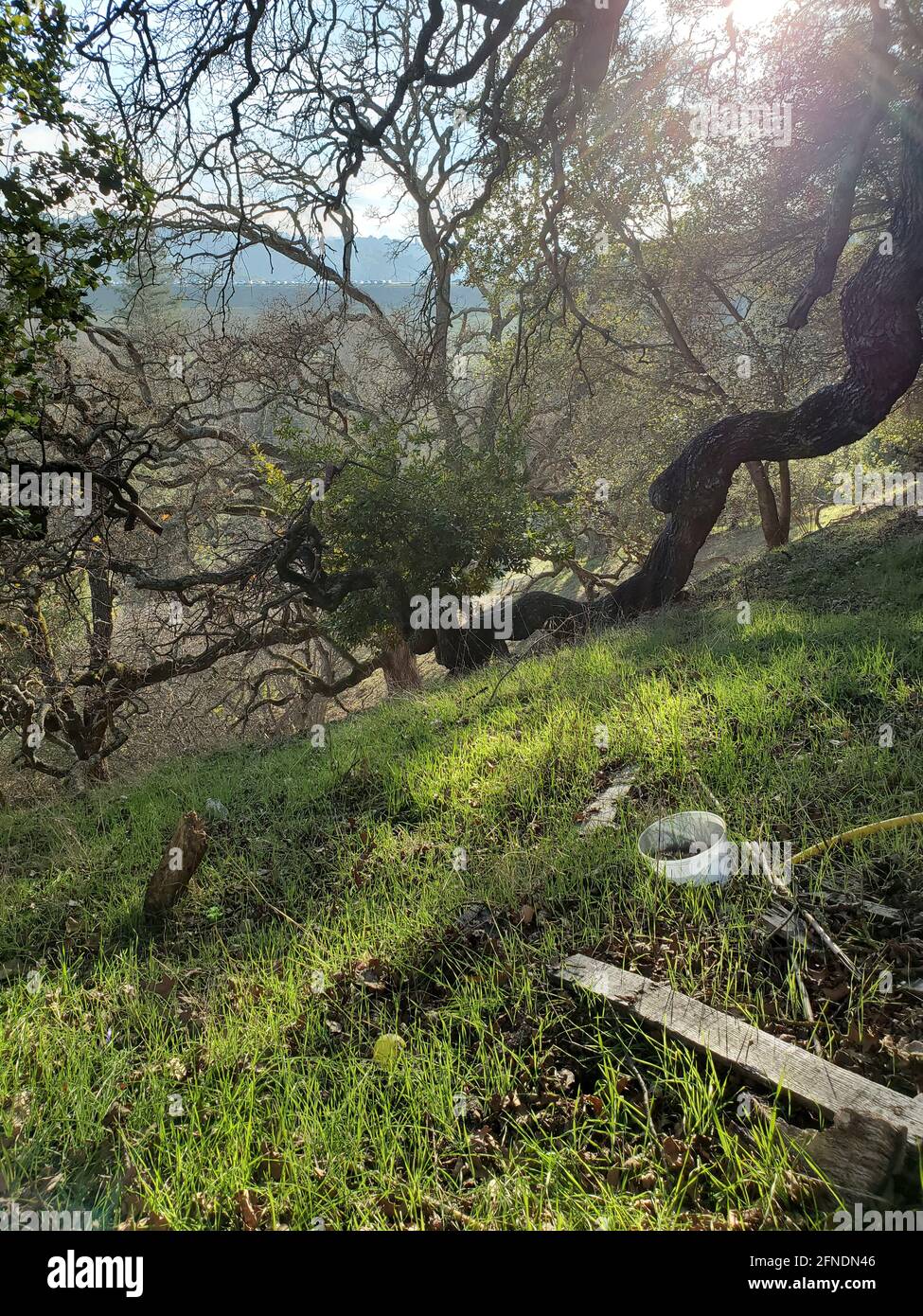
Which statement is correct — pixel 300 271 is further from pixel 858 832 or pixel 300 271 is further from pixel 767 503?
pixel 858 832

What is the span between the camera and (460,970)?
2.78m

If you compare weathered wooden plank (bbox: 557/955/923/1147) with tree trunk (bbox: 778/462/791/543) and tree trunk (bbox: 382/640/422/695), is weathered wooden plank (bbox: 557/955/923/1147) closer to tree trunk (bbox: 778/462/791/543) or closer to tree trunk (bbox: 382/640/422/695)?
tree trunk (bbox: 382/640/422/695)

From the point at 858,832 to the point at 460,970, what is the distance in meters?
1.75

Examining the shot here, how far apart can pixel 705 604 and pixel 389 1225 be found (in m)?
7.49

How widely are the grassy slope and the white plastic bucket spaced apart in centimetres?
9

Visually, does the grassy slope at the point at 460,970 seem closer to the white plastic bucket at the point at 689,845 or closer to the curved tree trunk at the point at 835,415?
the white plastic bucket at the point at 689,845

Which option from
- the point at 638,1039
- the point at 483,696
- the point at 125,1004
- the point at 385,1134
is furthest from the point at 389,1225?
the point at 483,696

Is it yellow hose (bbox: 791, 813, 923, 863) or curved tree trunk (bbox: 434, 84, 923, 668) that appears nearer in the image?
yellow hose (bbox: 791, 813, 923, 863)

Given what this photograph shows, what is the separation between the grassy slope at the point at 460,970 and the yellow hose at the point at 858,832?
0.27 feet

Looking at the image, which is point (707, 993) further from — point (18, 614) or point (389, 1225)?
point (18, 614)

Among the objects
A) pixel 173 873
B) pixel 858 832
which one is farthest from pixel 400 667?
pixel 858 832

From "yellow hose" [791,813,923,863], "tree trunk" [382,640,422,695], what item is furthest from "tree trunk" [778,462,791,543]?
"yellow hose" [791,813,923,863]

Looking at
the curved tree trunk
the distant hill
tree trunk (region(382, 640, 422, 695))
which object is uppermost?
the distant hill

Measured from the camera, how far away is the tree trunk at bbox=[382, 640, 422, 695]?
437 inches
